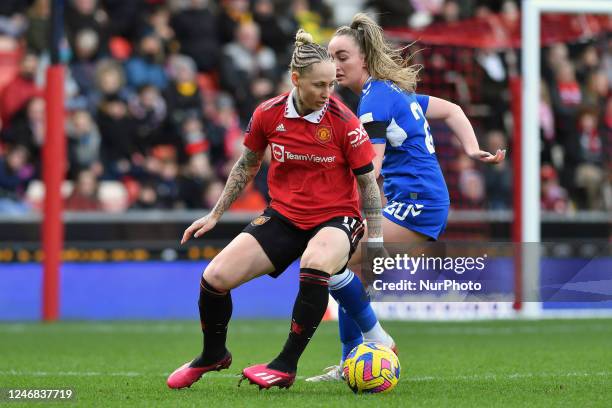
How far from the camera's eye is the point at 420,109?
7695mm

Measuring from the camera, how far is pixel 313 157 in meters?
6.83

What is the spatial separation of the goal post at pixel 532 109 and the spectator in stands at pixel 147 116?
4.35m

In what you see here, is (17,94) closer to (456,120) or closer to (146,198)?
(146,198)

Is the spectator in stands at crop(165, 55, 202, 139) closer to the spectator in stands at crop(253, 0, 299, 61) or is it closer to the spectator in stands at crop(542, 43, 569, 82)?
the spectator in stands at crop(253, 0, 299, 61)

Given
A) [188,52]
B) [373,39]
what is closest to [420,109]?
[373,39]

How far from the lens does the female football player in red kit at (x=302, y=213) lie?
6691mm

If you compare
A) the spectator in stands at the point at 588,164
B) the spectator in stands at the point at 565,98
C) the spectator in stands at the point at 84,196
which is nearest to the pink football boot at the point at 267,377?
the spectator in stands at the point at 84,196

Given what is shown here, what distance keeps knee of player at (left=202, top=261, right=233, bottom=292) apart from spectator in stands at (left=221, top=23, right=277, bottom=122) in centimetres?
907

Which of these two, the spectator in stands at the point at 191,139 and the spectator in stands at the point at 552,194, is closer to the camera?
the spectator in stands at the point at 191,139

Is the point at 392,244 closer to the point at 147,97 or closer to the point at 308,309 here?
the point at 308,309

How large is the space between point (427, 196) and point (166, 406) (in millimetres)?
2261

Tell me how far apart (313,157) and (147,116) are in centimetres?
833

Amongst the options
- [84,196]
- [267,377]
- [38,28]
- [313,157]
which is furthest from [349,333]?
[38,28]

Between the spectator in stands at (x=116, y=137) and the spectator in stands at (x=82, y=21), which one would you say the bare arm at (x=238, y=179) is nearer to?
the spectator in stands at (x=116, y=137)
